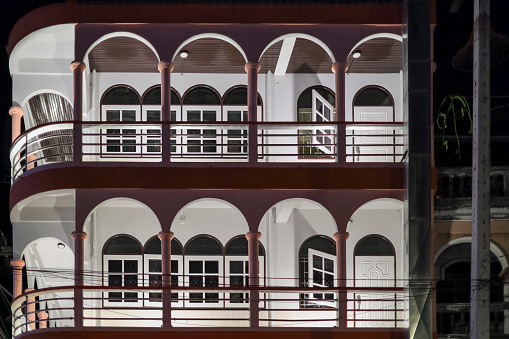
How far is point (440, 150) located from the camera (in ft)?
102

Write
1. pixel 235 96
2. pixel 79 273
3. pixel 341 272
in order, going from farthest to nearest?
pixel 235 96
pixel 341 272
pixel 79 273

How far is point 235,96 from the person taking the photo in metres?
31.1

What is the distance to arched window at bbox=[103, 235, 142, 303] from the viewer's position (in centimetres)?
3005

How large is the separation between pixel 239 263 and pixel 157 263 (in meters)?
1.89

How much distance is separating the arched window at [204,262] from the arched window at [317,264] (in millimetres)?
1911

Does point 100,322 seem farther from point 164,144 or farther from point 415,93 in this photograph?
point 415,93

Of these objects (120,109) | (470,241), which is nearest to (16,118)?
(120,109)

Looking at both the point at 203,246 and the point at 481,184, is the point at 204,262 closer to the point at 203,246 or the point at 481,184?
the point at 203,246

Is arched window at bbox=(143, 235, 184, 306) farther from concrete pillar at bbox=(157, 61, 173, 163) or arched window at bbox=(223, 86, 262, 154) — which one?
concrete pillar at bbox=(157, 61, 173, 163)

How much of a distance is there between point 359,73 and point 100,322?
8.41 m

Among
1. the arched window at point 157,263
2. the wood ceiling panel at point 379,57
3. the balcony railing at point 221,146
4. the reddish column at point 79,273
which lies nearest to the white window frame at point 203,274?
the arched window at point 157,263

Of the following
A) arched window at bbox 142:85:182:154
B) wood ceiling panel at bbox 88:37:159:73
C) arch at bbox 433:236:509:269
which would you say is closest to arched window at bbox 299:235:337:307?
arch at bbox 433:236:509:269

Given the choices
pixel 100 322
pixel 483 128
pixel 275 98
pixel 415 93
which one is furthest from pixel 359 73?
pixel 100 322

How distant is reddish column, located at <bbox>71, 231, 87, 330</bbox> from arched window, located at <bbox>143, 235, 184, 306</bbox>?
2.89 meters
